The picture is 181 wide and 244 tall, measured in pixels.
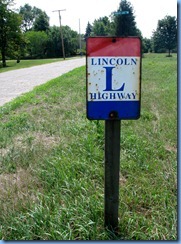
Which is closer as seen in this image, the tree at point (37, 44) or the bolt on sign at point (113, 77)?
the bolt on sign at point (113, 77)

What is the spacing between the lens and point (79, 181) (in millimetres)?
2520

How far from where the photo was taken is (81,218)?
6.47 ft

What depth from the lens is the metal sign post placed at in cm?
154

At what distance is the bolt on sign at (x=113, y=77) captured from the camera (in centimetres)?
153

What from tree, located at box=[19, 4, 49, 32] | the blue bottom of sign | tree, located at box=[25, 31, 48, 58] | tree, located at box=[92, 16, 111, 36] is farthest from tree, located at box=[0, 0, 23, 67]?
the blue bottom of sign

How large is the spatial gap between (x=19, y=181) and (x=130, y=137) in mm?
1747

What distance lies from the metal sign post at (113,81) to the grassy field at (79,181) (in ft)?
2.26

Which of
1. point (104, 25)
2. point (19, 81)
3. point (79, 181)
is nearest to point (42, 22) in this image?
point (104, 25)

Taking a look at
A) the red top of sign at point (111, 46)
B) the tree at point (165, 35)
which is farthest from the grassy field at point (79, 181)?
the tree at point (165, 35)

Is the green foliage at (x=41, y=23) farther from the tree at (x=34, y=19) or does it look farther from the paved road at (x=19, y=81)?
the paved road at (x=19, y=81)

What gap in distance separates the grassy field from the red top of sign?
1.23m

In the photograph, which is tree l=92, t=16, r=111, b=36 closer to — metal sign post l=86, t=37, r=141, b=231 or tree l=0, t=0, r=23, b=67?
metal sign post l=86, t=37, r=141, b=231

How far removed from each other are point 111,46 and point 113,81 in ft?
0.69

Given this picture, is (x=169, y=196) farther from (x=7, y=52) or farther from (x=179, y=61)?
(x=7, y=52)
